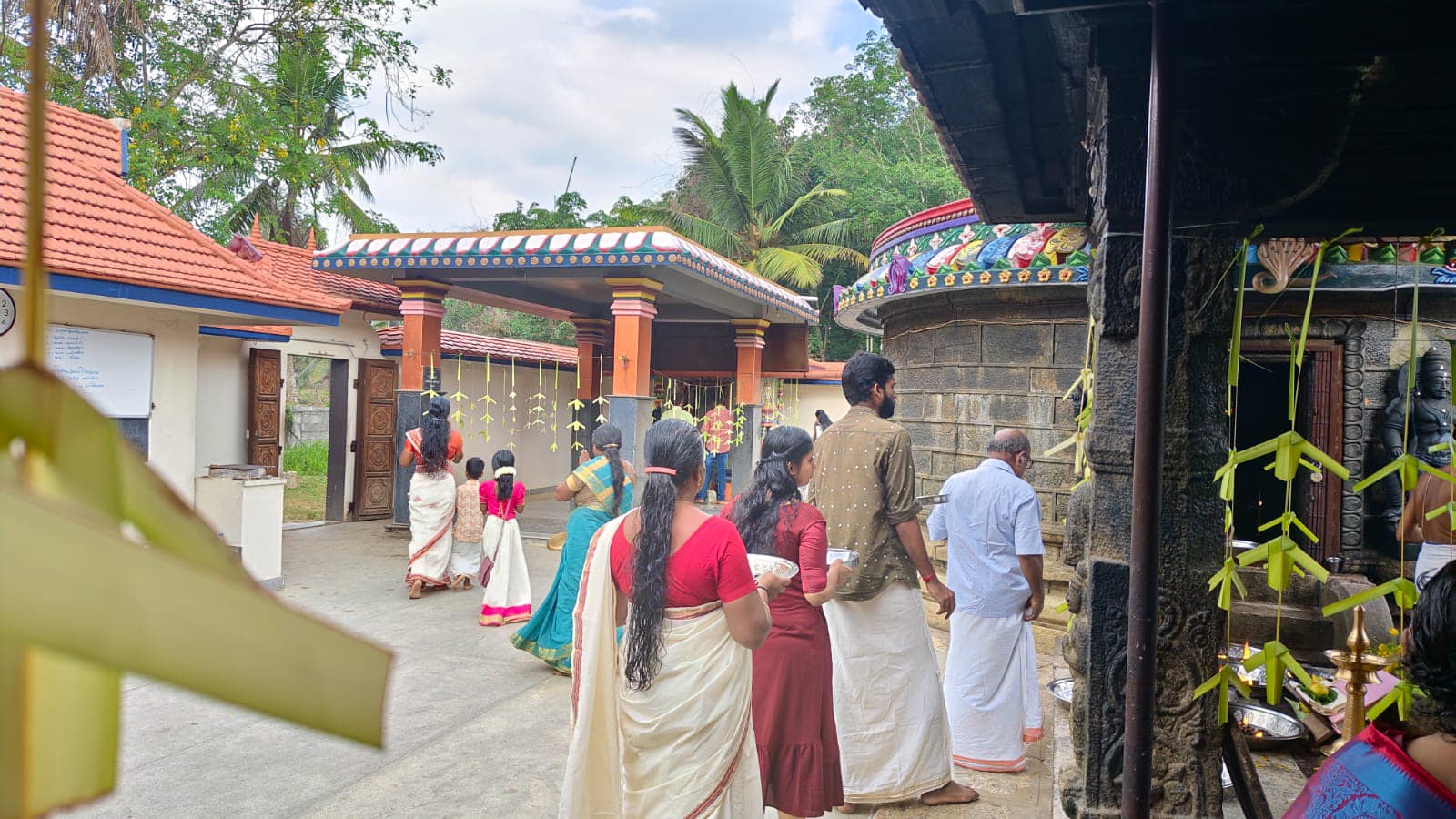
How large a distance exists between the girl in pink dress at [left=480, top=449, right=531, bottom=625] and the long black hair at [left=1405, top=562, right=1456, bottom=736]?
5.26 meters

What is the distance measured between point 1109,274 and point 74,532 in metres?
1.95

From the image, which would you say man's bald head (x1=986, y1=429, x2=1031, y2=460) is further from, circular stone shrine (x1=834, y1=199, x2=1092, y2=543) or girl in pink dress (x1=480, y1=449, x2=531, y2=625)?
girl in pink dress (x1=480, y1=449, x2=531, y2=625)

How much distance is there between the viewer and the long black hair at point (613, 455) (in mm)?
4871

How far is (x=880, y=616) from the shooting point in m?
3.50

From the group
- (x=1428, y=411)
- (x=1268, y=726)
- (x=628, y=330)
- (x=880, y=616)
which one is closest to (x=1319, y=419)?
(x=1428, y=411)

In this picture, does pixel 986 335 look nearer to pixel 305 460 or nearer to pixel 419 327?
pixel 419 327

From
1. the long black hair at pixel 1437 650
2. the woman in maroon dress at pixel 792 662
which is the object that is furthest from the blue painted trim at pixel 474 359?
the long black hair at pixel 1437 650

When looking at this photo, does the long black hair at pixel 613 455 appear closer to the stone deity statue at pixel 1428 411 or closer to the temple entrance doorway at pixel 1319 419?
the temple entrance doorway at pixel 1319 419

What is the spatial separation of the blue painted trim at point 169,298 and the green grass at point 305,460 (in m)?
10.3

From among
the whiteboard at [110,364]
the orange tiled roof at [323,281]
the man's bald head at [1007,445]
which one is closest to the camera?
the man's bald head at [1007,445]

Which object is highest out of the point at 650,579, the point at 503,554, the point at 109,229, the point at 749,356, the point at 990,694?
the point at 109,229

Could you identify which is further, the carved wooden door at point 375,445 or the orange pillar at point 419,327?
the carved wooden door at point 375,445

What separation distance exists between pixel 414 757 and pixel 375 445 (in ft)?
24.1

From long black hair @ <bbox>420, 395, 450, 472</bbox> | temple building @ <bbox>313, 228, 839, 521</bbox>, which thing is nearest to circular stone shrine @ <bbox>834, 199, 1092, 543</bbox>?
temple building @ <bbox>313, 228, 839, 521</bbox>
